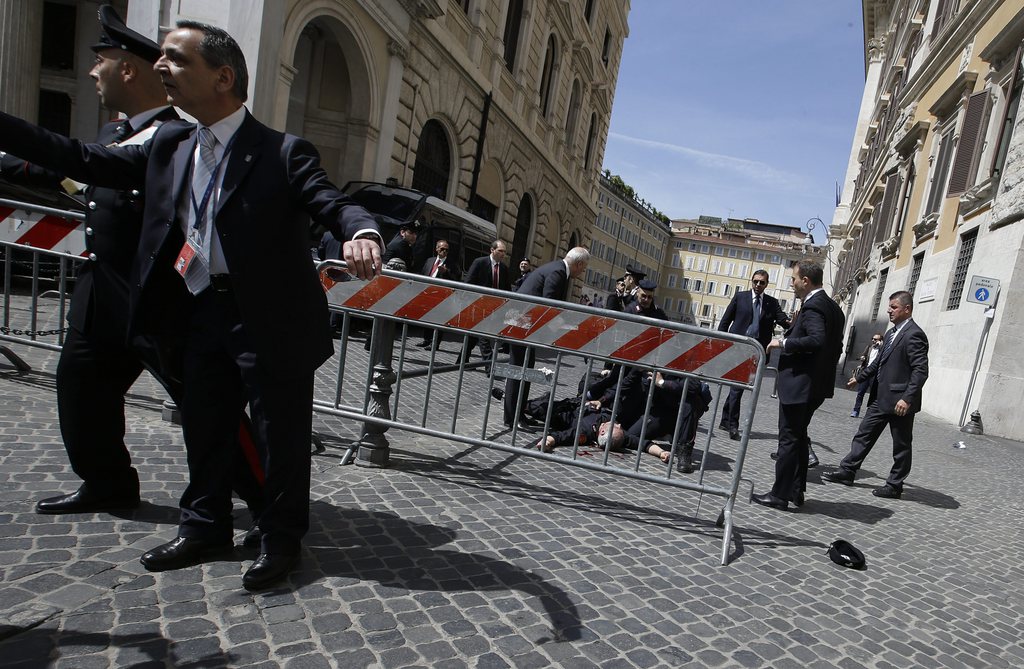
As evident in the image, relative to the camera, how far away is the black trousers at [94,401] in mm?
2727

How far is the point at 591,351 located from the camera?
412 centimetres

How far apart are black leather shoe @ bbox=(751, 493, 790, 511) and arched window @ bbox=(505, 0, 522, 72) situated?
18558 mm

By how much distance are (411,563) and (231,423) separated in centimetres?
99

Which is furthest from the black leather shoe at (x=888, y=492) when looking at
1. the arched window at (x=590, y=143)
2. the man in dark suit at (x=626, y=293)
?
the arched window at (x=590, y=143)

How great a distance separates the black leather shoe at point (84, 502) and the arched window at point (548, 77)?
24.1 metres

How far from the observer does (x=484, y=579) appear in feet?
9.37

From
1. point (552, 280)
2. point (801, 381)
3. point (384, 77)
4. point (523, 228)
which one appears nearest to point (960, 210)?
point (552, 280)

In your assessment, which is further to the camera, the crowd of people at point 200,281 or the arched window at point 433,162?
the arched window at point 433,162

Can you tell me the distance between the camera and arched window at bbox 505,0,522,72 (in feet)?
68.1

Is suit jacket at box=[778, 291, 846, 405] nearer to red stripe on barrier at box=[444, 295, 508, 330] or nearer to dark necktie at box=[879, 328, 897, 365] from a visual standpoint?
dark necktie at box=[879, 328, 897, 365]

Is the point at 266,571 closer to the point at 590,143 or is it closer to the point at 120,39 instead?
the point at 120,39

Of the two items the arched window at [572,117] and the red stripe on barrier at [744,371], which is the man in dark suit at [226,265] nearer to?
the red stripe on barrier at [744,371]

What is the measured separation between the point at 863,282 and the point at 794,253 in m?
73.7

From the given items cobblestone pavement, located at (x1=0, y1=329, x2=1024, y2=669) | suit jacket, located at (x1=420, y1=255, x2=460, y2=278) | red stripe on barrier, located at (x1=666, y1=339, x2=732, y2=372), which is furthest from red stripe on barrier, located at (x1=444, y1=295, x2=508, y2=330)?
suit jacket, located at (x1=420, y1=255, x2=460, y2=278)
